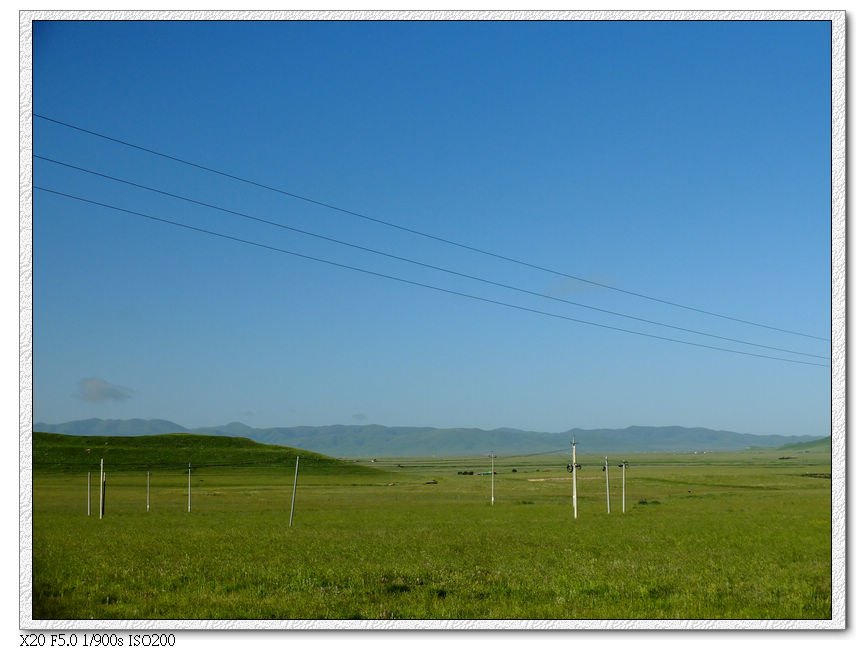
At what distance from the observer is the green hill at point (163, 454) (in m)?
129

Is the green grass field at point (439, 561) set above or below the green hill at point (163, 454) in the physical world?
above

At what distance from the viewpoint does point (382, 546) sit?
3578 centimetres

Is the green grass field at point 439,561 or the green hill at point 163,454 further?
the green hill at point 163,454

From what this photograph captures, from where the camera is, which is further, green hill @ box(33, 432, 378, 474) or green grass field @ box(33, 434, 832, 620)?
green hill @ box(33, 432, 378, 474)

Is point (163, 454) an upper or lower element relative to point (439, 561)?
lower

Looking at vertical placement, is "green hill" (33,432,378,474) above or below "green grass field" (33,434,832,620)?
below

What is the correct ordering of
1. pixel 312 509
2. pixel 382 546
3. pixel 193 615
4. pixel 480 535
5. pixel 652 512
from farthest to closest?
pixel 312 509 < pixel 652 512 < pixel 480 535 < pixel 382 546 < pixel 193 615

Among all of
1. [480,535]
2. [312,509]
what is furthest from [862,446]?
[312,509]

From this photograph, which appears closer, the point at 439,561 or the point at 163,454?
the point at 439,561

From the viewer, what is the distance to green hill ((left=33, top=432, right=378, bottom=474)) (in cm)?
12925

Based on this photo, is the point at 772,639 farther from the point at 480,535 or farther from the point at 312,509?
the point at 312,509

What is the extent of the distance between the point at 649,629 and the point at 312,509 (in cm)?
6758

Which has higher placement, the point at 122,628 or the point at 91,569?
the point at 122,628

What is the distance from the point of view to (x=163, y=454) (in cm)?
14350
